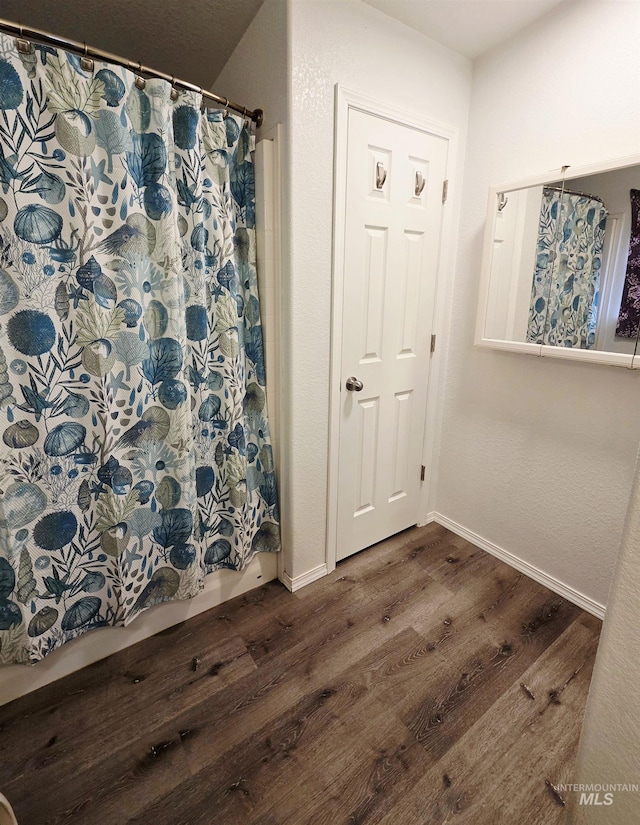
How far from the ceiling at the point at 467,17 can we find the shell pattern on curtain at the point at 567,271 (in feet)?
2.29

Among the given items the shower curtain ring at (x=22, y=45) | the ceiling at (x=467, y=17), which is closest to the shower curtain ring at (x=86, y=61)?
the shower curtain ring at (x=22, y=45)

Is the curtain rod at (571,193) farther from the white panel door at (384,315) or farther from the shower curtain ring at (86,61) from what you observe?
the shower curtain ring at (86,61)

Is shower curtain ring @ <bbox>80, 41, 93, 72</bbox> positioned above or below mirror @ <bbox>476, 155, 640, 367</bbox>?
above

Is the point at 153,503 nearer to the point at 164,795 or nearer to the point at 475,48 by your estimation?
the point at 164,795

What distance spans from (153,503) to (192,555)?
282 millimetres

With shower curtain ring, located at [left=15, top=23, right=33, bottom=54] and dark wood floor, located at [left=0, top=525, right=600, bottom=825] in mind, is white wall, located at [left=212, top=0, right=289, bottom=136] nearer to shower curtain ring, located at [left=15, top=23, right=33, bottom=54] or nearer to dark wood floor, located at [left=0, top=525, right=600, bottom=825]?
shower curtain ring, located at [left=15, top=23, right=33, bottom=54]

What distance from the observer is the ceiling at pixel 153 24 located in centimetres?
151

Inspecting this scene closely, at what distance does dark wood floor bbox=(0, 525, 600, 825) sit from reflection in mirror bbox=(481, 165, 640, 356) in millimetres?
1217

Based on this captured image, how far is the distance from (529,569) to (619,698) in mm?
1454

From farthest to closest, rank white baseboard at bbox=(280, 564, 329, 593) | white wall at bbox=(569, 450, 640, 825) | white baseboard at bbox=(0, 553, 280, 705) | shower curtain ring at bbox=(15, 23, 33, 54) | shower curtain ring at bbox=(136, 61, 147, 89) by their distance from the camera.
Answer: white baseboard at bbox=(280, 564, 329, 593) < white baseboard at bbox=(0, 553, 280, 705) < shower curtain ring at bbox=(136, 61, 147, 89) < shower curtain ring at bbox=(15, 23, 33, 54) < white wall at bbox=(569, 450, 640, 825)

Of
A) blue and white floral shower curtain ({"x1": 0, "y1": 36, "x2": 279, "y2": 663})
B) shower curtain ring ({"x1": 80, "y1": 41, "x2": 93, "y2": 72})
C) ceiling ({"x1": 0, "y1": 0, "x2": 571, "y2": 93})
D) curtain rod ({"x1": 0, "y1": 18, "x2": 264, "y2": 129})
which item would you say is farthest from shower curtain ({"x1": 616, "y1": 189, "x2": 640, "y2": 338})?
shower curtain ring ({"x1": 80, "y1": 41, "x2": 93, "y2": 72})

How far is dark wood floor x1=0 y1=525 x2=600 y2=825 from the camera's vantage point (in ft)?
3.62

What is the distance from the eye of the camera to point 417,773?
45.9 inches

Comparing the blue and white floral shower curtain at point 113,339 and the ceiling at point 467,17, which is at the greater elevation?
the ceiling at point 467,17
